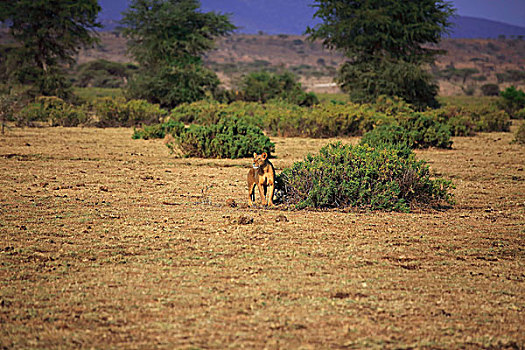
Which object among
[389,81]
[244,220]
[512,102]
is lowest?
[244,220]

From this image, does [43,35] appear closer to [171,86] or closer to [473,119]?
[171,86]

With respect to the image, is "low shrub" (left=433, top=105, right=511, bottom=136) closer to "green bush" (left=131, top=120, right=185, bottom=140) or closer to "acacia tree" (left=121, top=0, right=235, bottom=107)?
"green bush" (left=131, top=120, right=185, bottom=140)

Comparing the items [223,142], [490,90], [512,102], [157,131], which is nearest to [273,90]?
[512,102]

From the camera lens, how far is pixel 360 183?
24.0ft

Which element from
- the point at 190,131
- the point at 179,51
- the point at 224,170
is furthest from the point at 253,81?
the point at 224,170

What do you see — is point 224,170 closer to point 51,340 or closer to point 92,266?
point 92,266

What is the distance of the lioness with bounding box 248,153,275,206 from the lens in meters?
6.88

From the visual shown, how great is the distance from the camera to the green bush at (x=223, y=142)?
13000 mm

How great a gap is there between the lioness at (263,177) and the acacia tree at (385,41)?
20755 millimetres

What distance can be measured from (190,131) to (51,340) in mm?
10143

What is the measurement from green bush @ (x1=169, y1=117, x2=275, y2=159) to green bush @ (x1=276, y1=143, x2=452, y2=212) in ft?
17.9

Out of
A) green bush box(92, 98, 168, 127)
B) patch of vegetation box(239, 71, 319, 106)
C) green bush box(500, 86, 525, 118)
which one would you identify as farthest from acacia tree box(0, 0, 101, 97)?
green bush box(500, 86, 525, 118)

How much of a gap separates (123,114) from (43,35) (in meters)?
10.2

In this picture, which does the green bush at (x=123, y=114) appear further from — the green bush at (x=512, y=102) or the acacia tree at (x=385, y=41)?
the green bush at (x=512, y=102)
